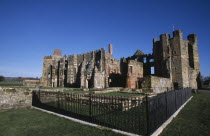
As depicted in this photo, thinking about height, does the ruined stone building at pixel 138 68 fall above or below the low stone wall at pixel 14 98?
above

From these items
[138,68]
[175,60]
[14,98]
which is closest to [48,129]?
[14,98]

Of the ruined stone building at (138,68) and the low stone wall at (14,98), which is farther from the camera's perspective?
the ruined stone building at (138,68)

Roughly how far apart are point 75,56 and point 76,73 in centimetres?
529

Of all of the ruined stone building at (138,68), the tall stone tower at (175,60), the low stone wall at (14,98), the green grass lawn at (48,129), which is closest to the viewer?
the green grass lawn at (48,129)

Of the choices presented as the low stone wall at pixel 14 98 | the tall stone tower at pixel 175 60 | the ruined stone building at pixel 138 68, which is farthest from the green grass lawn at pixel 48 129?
the tall stone tower at pixel 175 60

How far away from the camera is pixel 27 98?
899 cm

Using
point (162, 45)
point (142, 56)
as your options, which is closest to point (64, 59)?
point (142, 56)

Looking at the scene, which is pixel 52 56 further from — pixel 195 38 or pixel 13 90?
pixel 195 38

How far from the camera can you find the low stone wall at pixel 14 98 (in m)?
8.02

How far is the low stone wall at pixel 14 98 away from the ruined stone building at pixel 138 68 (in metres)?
14.3

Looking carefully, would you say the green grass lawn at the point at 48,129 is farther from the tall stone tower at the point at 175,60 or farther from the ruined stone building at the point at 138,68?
the tall stone tower at the point at 175,60

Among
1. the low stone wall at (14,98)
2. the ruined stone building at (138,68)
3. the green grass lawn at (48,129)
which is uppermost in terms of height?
the ruined stone building at (138,68)

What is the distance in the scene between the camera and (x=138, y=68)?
27.7 metres

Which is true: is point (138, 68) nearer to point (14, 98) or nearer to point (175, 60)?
point (175, 60)
